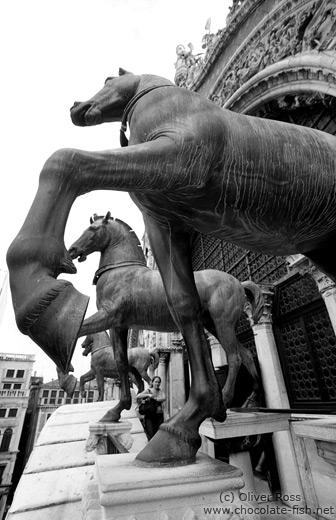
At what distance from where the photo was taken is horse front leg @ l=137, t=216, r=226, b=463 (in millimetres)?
992

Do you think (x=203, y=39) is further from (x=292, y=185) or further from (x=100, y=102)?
(x=292, y=185)

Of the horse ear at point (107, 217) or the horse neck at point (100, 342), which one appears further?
the horse neck at point (100, 342)

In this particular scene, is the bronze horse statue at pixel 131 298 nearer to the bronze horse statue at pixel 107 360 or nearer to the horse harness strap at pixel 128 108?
the horse harness strap at pixel 128 108

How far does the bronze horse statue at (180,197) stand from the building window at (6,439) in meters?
42.0

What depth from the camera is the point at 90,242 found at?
3.02m

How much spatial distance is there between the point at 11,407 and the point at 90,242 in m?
41.0

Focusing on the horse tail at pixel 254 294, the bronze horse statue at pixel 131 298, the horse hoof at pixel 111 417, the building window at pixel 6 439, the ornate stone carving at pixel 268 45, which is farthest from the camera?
the building window at pixel 6 439

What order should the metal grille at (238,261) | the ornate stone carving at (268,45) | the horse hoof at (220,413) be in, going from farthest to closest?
the metal grille at (238,261) < the ornate stone carving at (268,45) < the horse hoof at (220,413)

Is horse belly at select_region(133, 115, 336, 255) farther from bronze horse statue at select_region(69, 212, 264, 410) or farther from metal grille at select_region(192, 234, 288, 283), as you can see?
metal grille at select_region(192, 234, 288, 283)

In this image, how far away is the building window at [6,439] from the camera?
105 ft

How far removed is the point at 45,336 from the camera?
755 mm

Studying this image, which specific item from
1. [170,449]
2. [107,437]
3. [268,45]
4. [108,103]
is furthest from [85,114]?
[268,45]

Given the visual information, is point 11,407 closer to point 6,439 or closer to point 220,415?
point 6,439

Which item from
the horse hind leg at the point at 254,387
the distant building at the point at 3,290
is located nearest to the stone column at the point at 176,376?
the horse hind leg at the point at 254,387
